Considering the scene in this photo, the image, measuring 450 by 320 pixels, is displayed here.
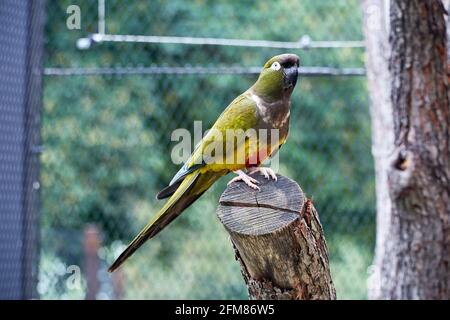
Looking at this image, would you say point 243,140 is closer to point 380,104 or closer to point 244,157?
point 244,157

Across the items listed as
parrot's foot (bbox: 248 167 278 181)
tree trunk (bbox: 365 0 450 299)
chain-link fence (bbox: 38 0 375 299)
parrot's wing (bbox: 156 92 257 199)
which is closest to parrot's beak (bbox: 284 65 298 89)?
parrot's wing (bbox: 156 92 257 199)

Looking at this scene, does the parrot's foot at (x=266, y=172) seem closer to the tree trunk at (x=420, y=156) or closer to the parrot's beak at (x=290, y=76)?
the parrot's beak at (x=290, y=76)

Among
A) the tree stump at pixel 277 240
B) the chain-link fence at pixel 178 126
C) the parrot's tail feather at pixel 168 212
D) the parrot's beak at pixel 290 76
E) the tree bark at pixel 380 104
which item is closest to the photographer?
the tree stump at pixel 277 240

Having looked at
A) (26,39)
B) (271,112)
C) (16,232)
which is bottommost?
(16,232)

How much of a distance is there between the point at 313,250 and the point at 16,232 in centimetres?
213

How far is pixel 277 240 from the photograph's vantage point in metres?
2.00

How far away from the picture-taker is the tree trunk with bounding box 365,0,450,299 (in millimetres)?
3143

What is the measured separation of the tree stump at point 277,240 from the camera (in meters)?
2.00

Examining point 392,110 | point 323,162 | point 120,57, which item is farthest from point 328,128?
point 392,110

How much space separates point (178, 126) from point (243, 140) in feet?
9.61

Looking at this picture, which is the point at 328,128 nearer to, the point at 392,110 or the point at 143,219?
the point at 143,219

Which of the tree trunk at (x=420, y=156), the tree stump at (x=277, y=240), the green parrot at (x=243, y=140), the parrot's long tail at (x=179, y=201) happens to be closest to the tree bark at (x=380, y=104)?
the tree trunk at (x=420, y=156)

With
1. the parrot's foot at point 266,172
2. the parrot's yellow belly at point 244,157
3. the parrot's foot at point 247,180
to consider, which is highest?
the parrot's yellow belly at point 244,157
